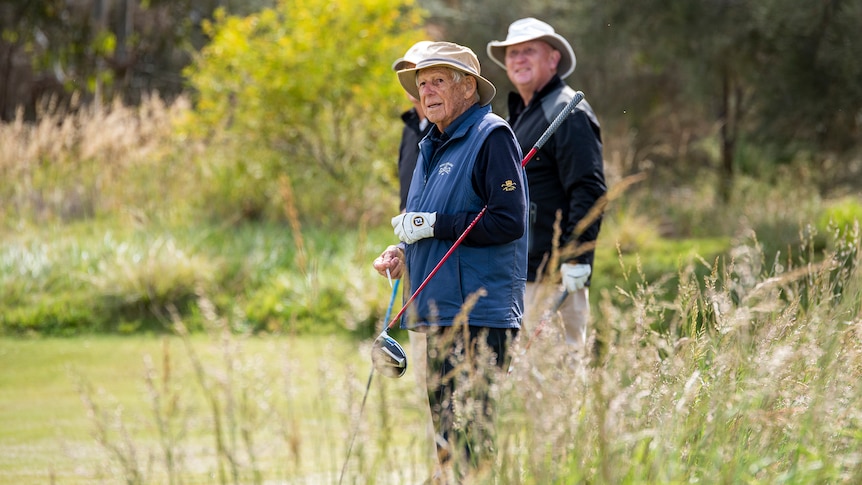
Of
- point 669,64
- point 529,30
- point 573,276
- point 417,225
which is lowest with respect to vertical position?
point 573,276

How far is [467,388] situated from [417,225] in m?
1.14

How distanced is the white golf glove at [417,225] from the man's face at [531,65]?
1.49m

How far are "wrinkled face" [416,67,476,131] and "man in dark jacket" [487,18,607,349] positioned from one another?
2.94 ft

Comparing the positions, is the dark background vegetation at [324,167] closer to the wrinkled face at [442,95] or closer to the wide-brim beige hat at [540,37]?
the wide-brim beige hat at [540,37]

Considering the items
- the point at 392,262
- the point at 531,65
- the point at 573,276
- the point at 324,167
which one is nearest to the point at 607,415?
the point at 392,262

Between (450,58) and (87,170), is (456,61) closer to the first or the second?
(450,58)

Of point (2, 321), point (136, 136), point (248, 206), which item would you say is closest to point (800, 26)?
point (248, 206)

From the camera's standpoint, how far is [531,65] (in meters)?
4.98

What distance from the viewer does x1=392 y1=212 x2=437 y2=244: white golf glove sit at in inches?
145

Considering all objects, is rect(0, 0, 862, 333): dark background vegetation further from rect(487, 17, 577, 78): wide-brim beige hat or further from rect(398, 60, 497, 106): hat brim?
rect(398, 60, 497, 106): hat brim

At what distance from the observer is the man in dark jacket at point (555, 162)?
4.70 m

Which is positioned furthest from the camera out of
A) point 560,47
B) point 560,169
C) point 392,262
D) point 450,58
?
point 560,47

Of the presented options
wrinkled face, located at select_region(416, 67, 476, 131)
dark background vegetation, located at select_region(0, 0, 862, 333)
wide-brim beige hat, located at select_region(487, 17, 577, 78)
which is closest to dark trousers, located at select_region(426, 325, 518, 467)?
wrinkled face, located at select_region(416, 67, 476, 131)

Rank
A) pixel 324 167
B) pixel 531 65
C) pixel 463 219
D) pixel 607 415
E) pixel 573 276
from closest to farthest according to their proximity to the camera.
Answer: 1. pixel 607 415
2. pixel 463 219
3. pixel 573 276
4. pixel 531 65
5. pixel 324 167
